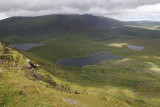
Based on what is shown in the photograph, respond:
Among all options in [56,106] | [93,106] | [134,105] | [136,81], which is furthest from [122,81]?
[56,106]

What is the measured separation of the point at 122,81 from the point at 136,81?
1210 centimetres

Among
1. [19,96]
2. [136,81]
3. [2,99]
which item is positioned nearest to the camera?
[2,99]

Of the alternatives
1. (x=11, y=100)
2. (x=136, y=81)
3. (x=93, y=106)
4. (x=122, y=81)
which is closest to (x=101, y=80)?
(x=122, y=81)

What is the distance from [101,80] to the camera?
96.6 meters

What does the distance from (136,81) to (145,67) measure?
48431mm

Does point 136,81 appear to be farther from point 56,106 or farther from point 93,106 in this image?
point 56,106

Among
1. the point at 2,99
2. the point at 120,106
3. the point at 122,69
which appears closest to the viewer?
the point at 2,99

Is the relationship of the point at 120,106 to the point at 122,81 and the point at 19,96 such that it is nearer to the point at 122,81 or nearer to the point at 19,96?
the point at 19,96

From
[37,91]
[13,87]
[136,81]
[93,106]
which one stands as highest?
[13,87]

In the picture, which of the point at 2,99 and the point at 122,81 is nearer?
the point at 2,99

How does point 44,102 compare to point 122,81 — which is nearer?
point 44,102

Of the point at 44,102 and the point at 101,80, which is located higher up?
the point at 44,102

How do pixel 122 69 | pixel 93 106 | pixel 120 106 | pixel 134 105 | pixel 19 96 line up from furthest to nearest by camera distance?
1. pixel 122 69
2. pixel 134 105
3. pixel 120 106
4. pixel 93 106
5. pixel 19 96

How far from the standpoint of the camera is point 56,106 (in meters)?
25.2
